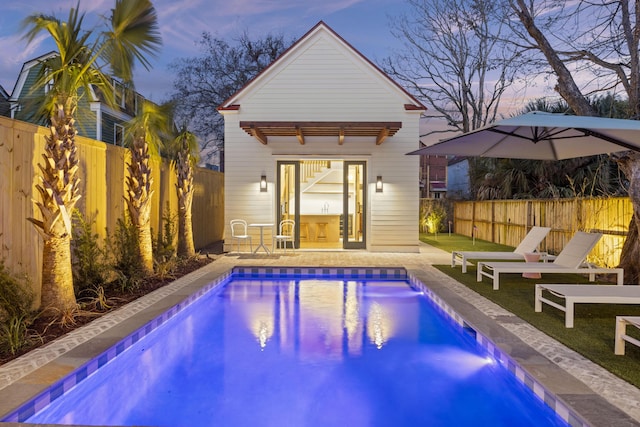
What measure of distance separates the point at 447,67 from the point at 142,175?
18.7 m

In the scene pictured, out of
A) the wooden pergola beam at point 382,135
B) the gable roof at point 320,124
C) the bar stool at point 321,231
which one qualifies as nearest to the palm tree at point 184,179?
the gable roof at point 320,124

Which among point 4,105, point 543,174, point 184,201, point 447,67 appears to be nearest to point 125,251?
point 184,201

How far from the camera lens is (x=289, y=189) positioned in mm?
13195

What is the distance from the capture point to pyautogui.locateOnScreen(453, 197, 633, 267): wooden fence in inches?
345

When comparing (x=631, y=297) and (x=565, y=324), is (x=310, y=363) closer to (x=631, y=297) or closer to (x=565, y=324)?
(x=565, y=324)

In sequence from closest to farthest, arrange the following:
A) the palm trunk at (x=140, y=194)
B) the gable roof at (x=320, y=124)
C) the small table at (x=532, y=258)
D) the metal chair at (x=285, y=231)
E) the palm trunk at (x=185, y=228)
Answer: the palm trunk at (x=140, y=194), the small table at (x=532, y=258), the palm trunk at (x=185, y=228), the gable roof at (x=320, y=124), the metal chair at (x=285, y=231)

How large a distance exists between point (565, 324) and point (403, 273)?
457 cm

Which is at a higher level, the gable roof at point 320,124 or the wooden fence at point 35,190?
the gable roof at point 320,124

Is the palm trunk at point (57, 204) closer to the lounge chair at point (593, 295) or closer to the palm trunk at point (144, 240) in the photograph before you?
the palm trunk at point (144, 240)

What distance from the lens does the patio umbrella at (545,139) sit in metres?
5.04

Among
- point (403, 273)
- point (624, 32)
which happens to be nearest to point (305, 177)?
point (403, 273)

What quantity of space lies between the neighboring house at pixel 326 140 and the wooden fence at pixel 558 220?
2.85 m

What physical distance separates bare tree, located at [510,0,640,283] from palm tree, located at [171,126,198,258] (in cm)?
706

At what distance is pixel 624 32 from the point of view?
24.9 feet
